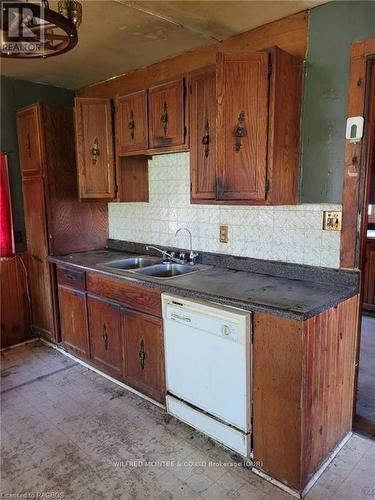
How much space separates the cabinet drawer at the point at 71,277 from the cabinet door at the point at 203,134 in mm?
1167

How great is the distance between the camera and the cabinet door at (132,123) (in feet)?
8.86

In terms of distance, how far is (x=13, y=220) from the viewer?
11.2ft

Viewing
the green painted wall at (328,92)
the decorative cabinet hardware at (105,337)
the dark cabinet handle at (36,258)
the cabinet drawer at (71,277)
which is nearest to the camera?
the green painted wall at (328,92)

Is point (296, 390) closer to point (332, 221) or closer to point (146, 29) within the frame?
point (332, 221)

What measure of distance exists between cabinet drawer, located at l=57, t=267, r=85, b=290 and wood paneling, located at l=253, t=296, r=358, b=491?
163cm

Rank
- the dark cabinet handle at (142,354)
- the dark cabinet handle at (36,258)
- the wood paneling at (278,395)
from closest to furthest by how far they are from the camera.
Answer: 1. the wood paneling at (278,395)
2. the dark cabinet handle at (142,354)
3. the dark cabinet handle at (36,258)

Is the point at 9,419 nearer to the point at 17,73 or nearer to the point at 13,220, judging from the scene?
the point at 13,220

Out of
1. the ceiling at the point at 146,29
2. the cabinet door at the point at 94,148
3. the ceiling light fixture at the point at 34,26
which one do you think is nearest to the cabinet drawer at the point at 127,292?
the cabinet door at the point at 94,148

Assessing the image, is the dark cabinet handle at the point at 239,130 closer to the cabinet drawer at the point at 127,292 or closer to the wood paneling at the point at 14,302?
the cabinet drawer at the point at 127,292

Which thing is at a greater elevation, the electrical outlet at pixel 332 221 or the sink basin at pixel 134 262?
the electrical outlet at pixel 332 221

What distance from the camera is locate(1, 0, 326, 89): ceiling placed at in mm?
1979

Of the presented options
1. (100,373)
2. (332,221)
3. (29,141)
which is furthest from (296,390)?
(29,141)

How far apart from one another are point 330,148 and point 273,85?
1.55 feet

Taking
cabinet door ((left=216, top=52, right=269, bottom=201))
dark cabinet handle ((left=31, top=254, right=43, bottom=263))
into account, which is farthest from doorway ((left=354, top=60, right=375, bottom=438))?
dark cabinet handle ((left=31, top=254, right=43, bottom=263))
